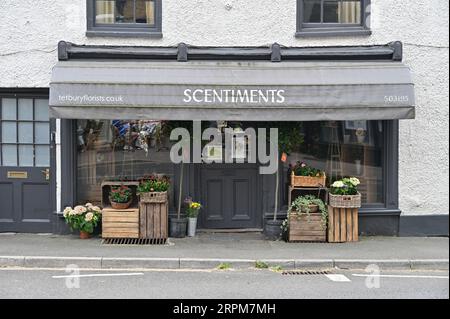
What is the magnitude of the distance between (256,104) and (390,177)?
110 inches

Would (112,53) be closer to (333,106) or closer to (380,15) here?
(333,106)

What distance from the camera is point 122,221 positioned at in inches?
417

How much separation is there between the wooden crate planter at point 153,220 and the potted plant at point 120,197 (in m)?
0.26

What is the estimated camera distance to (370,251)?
32.6ft

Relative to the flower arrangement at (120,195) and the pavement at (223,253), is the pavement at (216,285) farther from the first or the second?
the flower arrangement at (120,195)

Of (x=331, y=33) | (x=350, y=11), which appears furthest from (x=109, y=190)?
(x=350, y=11)

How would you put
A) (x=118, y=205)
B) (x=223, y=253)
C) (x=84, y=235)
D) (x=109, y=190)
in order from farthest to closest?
(x=109, y=190) < (x=84, y=235) < (x=118, y=205) < (x=223, y=253)

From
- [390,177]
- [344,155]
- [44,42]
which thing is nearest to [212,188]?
[344,155]

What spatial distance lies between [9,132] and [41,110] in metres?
0.69

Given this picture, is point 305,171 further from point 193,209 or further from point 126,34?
point 126,34

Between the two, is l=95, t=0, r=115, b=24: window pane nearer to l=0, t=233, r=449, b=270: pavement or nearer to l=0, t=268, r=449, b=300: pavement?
l=0, t=233, r=449, b=270: pavement

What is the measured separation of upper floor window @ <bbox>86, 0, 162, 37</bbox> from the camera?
11.0 meters

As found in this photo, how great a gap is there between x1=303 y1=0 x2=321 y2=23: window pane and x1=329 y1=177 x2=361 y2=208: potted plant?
2.85m

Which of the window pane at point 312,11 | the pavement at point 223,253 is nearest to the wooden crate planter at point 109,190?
the pavement at point 223,253
